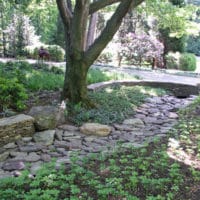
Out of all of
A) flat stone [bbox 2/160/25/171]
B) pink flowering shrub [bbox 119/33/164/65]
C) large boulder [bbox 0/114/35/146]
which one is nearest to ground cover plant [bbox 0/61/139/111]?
large boulder [bbox 0/114/35/146]

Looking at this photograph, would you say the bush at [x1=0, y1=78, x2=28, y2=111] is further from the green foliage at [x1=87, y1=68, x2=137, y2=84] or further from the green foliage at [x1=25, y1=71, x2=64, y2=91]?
the green foliage at [x1=87, y1=68, x2=137, y2=84]

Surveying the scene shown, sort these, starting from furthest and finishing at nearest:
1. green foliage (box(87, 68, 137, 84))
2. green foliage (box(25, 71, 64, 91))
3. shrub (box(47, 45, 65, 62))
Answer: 1. shrub (box(47, 45, 65, 62))
2. green foliage (box(87, 68, 137, 84))
3. green foliage (box(25, 71, 64, 91))

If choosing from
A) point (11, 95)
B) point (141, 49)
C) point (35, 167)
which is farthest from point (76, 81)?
point (141, 49)

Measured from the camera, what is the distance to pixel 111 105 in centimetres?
603

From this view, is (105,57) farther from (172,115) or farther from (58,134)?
(58,134)

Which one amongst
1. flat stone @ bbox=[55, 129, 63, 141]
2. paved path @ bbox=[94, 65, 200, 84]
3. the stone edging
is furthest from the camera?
paved path @ bbox=[94, 65, 200, 84]

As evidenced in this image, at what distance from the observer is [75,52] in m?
5.64

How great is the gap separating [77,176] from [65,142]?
1122 millimetres

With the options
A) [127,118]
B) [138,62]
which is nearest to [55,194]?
[127,118]

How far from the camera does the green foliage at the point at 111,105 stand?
5234mm

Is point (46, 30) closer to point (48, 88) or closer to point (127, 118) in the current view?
point (48, 88)

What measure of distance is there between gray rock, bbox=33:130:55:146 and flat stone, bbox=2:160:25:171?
0.68 metres

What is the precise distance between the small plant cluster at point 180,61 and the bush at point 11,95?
1004 cm

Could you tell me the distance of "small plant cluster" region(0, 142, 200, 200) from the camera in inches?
114
